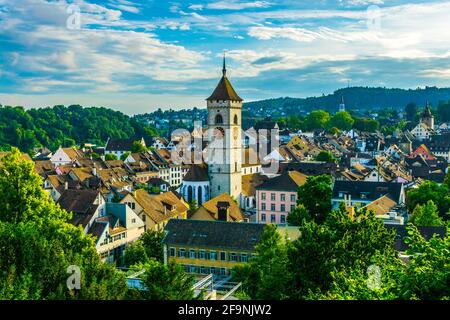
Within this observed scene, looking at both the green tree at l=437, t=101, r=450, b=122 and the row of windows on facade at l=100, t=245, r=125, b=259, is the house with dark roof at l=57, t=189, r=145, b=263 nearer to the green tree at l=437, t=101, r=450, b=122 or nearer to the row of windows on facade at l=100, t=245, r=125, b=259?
the row of windows on facade at l=100, t=245, r=125, b=259

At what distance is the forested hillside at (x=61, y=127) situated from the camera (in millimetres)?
145913

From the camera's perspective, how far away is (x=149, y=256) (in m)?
35.3

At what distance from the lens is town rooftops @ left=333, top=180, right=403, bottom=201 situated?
52.2 m

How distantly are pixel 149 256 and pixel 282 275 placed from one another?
53.8 ft

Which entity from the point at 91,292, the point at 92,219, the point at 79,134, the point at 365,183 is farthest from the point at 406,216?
the point at 79,134

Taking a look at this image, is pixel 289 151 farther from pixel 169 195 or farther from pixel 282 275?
pixel 282 275

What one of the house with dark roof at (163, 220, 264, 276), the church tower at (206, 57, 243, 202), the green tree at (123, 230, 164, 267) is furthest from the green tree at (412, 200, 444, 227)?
the church tower at (206, 57, 243, 202)

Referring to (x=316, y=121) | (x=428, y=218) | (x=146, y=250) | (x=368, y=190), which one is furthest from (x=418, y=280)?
(x=316, y=121)

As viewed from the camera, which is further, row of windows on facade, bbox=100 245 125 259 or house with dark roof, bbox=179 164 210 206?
house with dark roof, bbox=179 164 210 206

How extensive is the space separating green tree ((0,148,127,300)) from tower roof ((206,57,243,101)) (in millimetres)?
40884

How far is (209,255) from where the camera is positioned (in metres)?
35.0

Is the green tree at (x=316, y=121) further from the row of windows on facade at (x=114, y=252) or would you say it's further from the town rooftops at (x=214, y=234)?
the town rooftops at (x=214, y=234)

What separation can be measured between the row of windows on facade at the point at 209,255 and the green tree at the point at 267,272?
158 inches

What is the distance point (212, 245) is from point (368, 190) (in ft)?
79.8
